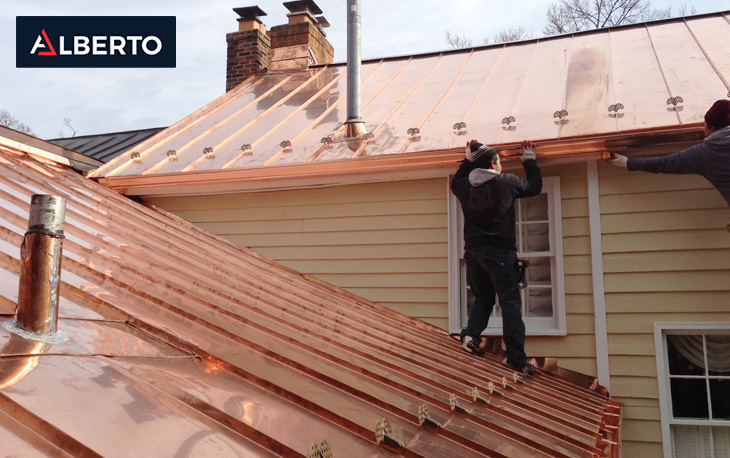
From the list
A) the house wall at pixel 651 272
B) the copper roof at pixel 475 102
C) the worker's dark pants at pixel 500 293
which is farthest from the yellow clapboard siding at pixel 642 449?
the copper roof at pixel 475 102

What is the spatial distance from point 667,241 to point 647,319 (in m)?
0.73

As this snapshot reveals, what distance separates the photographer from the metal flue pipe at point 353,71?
308 inches

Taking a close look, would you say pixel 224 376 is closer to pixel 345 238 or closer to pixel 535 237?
pixel 535 237

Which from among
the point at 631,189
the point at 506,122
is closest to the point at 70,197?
the point at 506,122

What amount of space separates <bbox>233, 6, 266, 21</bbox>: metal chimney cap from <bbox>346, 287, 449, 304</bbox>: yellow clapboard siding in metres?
6.95

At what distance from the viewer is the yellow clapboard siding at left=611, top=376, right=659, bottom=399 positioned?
19.4 feet

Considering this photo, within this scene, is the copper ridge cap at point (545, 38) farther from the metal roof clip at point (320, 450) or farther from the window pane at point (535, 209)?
the metal roof clip at point (320, 450)

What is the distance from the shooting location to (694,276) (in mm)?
5906

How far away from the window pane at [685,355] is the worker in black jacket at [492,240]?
4.73ft

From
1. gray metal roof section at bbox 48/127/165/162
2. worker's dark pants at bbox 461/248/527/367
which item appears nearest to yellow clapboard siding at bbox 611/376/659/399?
worker's dark pants at bbox 461/248/527/367

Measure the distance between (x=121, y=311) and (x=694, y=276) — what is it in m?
5.03

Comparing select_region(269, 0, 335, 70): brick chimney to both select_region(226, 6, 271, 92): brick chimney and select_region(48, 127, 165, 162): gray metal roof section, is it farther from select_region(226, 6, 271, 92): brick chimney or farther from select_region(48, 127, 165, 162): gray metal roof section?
select_region(48, 127, 165, 162): gray metal roof section

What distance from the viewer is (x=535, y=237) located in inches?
A: 264

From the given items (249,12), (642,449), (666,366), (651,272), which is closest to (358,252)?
(651,272)
